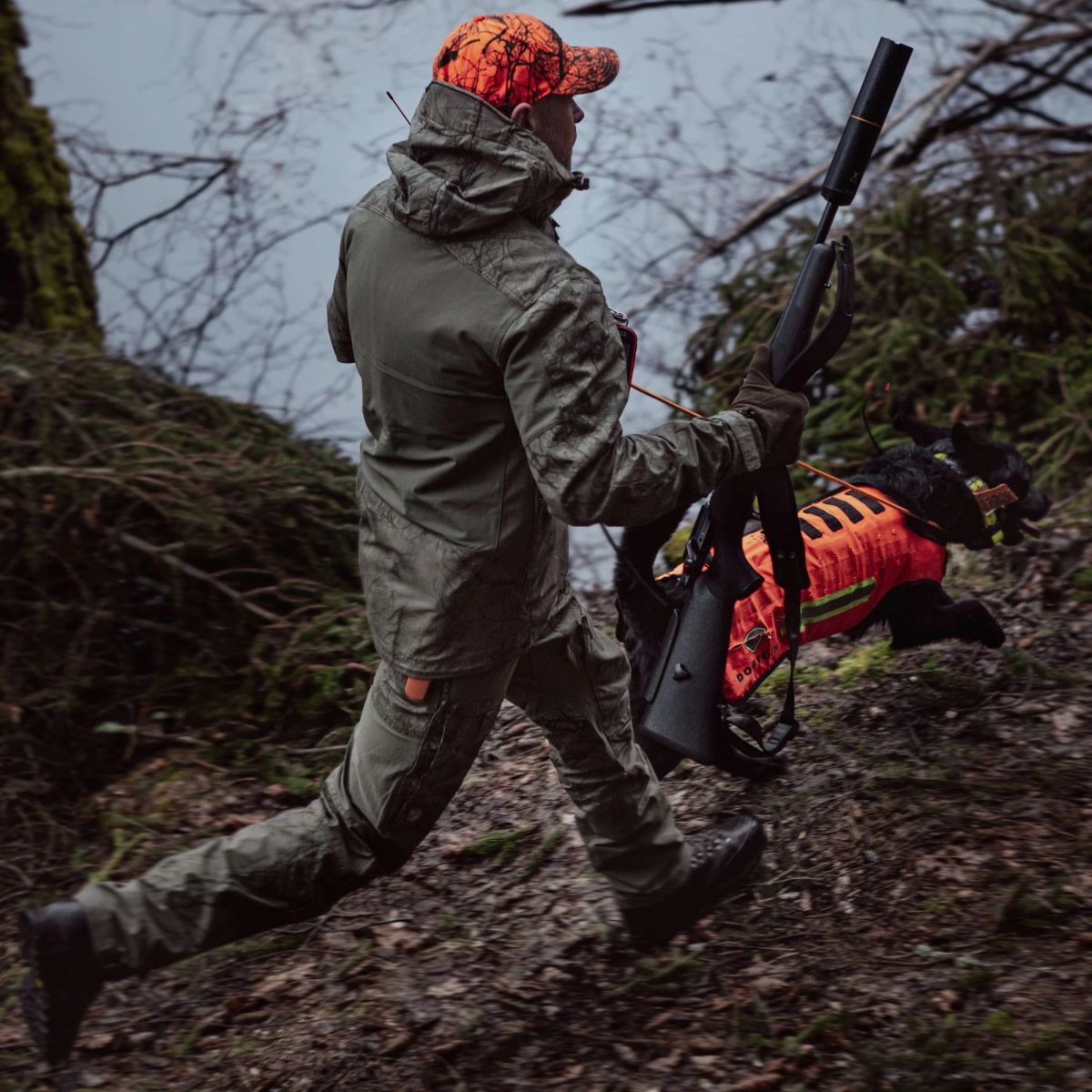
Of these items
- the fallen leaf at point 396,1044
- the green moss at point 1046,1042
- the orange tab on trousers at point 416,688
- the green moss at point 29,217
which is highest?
the green moss at point 29,217

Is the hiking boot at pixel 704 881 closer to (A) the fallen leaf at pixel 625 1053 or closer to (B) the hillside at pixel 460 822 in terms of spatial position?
(B) the hillside at pixel 460 822

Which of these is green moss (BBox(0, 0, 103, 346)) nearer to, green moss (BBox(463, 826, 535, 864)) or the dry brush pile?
the dry brush pile

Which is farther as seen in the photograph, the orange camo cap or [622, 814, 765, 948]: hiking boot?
[622, 814, 765, 948]: hiking boot

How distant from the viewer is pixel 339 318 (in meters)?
3.10

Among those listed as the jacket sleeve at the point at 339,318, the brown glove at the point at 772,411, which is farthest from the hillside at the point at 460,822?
the jacket sleeve at the point at 339,318

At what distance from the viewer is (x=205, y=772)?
4.55 meters

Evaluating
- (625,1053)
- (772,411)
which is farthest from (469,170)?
(625,1053)

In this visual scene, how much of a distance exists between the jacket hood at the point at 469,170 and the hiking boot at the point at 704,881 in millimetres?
1855

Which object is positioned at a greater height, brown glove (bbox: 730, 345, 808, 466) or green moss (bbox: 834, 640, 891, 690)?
brown glove (bbox: 730, 345, 808, 466)

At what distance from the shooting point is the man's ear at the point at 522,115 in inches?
102

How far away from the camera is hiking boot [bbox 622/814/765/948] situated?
11.3 ft

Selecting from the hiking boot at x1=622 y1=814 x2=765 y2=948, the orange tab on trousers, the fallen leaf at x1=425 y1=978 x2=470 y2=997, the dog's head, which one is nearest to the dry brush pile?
the fallen leaf at x1=425 y1=978 x2=470 y2=997

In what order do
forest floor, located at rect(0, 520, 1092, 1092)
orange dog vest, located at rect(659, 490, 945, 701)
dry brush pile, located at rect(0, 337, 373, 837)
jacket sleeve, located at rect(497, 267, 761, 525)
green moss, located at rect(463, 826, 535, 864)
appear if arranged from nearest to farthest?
1. jacket sleeve, located at rect(497, 267, 761, 525)
2. forest floor, located at rect(0, 520, 1092, 1092)
3. orange dog vest, located at rect(659, 490, 945, 701)
4. green moss, located at rect(463, 826, 535, 864)
5. dry brush pile, located at rect(0, 337, 373, 837)

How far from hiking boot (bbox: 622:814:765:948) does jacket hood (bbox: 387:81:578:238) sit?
73.0 inches
